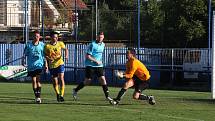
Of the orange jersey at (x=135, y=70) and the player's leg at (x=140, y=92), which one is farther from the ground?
the orange jersey at (x=135, y=70)

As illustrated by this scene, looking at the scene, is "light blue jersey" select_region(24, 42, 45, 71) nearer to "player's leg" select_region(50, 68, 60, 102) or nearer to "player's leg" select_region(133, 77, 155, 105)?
"player's leg" select_region(50, 68, 60, 102)

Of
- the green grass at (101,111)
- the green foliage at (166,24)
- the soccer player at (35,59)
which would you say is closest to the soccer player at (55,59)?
the soccer player at (35,59)

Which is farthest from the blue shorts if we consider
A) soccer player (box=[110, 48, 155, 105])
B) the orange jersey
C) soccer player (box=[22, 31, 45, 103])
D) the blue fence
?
the blue fence

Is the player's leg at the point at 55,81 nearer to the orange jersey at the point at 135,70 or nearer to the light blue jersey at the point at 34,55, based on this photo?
the light blue jersey at the point at 34,55

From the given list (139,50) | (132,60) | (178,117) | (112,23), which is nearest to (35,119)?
(178,117)

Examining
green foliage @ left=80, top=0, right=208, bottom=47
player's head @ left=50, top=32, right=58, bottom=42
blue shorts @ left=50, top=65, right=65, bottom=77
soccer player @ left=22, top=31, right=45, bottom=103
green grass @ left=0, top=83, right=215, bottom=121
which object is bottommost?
green grass @ left=0, top=83, right=215, bottom=121

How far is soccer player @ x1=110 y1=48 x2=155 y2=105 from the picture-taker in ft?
52.3

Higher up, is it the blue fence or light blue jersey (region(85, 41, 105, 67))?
light blue jersey (region(85, 41, 105, 67))

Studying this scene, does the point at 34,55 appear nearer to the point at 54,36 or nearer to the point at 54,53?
the point at 54,53

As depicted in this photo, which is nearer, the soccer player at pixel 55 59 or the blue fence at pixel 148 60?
the soccer player at pixel 55 59

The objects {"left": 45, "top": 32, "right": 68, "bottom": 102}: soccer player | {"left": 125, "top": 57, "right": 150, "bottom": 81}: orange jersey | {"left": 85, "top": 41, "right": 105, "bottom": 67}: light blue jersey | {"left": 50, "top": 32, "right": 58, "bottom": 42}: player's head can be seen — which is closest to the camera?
{"left": 125, "top": 57, "right": 150, "bottom": 81}: orange jersey

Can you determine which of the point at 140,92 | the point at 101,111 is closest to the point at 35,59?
the point at 140,92

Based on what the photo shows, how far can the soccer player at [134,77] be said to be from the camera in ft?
52.3

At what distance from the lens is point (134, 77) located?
16.3 meters
